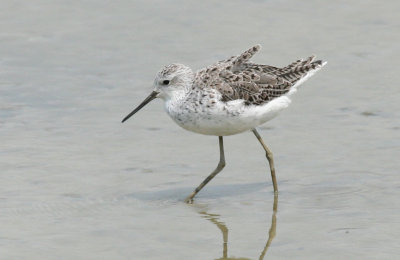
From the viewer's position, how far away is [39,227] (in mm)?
9812

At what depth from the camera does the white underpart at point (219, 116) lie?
10.5 metres

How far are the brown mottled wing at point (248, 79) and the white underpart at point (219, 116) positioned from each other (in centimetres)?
11

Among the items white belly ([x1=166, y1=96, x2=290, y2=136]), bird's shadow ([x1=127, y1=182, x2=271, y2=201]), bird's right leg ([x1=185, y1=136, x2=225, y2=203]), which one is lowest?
bird's shadow ([x1=127, y1=182, x2=271, y2=201])

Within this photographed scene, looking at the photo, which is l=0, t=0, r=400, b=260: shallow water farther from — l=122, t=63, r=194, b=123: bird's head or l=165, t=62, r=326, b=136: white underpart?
l=122, t=63, r=194, b=123: bird's head

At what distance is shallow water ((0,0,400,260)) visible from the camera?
9539 mm

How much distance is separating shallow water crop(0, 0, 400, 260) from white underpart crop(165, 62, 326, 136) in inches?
32.4

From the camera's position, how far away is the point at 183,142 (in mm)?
12492

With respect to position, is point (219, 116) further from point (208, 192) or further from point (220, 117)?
point (208, 192)

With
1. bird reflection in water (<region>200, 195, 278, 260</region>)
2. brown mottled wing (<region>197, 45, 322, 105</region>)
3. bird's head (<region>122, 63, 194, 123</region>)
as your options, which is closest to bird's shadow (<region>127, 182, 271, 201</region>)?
bird reflection in water (<region>200, 195, 278, 260</region>)

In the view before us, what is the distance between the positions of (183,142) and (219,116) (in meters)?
2.08

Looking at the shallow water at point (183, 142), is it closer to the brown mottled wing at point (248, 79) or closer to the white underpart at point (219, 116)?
the white underpart at point (219, 116)

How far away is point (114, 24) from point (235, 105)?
6.18 m

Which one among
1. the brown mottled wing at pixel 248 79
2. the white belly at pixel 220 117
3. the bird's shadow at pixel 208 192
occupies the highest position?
the brown mottled wing at pixel 248 79

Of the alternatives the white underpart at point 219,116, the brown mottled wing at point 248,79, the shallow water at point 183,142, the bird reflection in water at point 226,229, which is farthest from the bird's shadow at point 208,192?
the brown mottled wing at point 248,79
